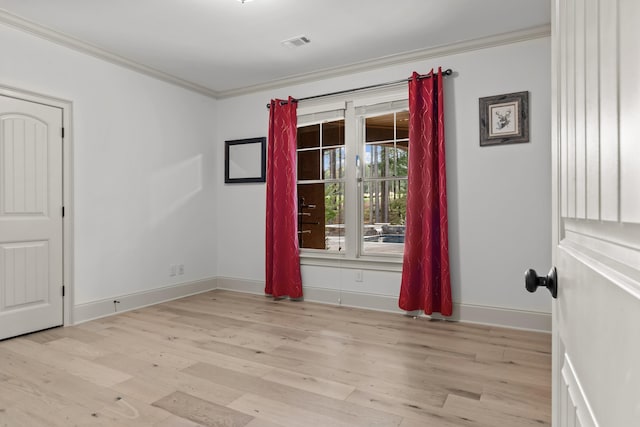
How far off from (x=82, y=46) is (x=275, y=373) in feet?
11.5

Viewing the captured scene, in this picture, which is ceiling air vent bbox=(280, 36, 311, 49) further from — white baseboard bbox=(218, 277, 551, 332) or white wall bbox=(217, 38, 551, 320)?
white baseboard bbox=(218, 277, 551, 332)

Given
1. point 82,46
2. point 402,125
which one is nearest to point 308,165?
point 402,125

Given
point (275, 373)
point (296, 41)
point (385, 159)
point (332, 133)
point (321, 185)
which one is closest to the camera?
point (275, 373)

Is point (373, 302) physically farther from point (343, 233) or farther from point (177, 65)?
point (177, 65)

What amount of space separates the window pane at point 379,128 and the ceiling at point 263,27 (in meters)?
0.57

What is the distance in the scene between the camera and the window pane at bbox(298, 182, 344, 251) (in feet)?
14.8

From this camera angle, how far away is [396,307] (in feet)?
13.4

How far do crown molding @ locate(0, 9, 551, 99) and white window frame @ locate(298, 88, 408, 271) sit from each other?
0.29m

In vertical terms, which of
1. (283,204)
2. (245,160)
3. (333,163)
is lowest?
(283,204)

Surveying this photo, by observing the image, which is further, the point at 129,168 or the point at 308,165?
the point at 308,165

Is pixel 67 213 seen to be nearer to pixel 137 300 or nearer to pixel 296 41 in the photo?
pixel 137 300

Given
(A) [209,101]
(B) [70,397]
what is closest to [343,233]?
(A) [209,101]

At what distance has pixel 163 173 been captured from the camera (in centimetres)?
459

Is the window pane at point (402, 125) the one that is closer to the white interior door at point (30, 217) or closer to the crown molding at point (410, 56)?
the crown molding at point (410, 56)
